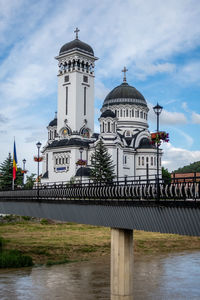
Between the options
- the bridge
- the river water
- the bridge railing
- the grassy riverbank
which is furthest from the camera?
the grassy riverbank

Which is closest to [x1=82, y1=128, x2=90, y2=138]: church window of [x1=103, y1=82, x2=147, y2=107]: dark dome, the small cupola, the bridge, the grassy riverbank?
the small cupola

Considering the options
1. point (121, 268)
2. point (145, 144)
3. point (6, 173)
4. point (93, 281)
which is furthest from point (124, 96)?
point (121, 268)

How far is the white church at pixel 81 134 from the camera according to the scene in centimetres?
8556

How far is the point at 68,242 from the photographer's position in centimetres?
5047

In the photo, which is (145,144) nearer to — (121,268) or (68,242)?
(68,242)

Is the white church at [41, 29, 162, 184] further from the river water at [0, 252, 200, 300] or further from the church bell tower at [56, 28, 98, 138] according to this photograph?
the river water at [0, 252, 200, 300]

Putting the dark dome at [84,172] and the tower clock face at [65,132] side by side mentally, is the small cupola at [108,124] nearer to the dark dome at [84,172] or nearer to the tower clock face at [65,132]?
the tower clock face at [65,132]

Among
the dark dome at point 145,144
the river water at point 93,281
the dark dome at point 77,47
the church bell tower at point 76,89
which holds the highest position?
the dark dome at point 77,47

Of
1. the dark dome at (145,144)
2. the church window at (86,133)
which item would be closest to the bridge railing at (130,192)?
the church window at (86,133)

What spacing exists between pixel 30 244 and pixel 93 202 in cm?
2629

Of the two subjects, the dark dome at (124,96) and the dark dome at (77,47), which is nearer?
the dark dome at (77,47)

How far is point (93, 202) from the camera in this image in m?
24.1

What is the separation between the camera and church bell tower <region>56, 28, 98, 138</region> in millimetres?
88250

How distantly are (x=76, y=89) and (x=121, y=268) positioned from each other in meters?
69.5
